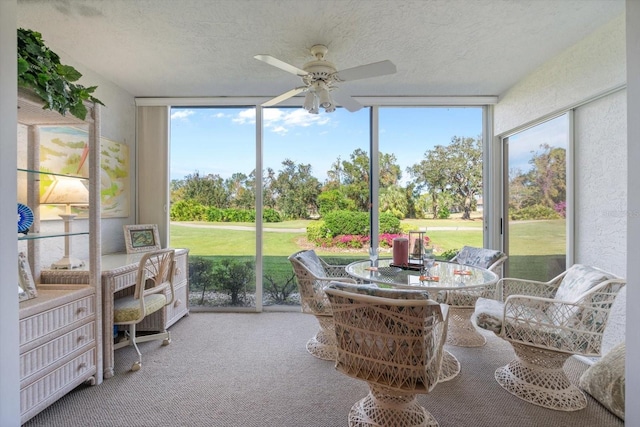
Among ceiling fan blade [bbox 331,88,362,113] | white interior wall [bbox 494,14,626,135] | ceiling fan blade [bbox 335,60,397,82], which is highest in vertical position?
white interior wall [bbox 494,14,626,135]

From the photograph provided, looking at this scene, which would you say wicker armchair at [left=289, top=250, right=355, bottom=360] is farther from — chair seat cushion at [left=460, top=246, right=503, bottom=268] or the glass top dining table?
chair seat cushion at [left=460, top=246, right=503, bottom=268]

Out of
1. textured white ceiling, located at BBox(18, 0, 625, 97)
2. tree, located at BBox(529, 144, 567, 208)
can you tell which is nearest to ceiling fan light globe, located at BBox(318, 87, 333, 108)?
textured white ceiling, located at BBox(18, 0, 625, 97)

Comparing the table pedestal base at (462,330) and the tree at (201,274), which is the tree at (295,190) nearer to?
the tree at (201,274)

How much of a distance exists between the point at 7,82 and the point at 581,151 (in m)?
3.86

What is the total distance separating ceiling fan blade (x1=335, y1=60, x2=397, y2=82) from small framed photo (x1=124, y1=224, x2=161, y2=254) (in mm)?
2714

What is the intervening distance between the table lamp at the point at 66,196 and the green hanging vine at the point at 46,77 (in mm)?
545

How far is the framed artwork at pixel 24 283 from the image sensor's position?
1759 millimetres

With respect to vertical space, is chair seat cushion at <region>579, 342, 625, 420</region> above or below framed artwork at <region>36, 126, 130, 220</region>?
below

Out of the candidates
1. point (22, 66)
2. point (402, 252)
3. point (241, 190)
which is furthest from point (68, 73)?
point (402, 252)

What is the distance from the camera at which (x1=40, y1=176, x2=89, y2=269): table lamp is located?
6.83 feet

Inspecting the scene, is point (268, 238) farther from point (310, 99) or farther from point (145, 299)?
point (310, 99)

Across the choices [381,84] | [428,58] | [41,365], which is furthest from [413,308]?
[381,84]

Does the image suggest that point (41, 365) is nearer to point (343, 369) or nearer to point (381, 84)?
point (343, 369)

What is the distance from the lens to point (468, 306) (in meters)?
2.57
